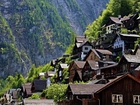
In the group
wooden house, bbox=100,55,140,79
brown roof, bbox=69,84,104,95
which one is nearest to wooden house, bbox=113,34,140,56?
wooden house, bbox=100,55,140,79

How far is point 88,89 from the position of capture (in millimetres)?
54844

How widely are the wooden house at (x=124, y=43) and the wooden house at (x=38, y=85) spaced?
22149mm

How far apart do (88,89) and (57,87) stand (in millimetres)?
18599

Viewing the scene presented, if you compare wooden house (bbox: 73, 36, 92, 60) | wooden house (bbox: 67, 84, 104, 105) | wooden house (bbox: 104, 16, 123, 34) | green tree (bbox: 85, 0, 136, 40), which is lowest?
wooden house (bbox: 67, 84, 104, 105)

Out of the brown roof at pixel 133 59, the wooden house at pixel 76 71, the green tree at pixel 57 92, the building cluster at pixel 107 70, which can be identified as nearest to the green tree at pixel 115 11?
the building cluster at pixel 107 70

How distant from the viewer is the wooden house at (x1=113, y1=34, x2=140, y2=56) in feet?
286

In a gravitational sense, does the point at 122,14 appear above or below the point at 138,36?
above

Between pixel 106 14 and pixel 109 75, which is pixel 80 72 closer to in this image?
pixel 109 75

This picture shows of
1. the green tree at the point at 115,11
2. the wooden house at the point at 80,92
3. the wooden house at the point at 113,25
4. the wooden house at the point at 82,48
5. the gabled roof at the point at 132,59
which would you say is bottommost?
the wooden house at the point at 80,92

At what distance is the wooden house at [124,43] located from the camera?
87.2m

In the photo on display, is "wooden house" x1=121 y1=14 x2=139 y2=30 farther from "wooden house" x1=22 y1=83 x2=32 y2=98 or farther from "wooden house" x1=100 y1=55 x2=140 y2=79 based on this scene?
"wooden house" x1=100 y1=55 x2=140 y2=79

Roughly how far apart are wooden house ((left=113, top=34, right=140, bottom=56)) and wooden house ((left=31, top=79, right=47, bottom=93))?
22149 mm

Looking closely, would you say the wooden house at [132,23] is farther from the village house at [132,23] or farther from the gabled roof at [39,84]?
the gabled roof at [39,84]

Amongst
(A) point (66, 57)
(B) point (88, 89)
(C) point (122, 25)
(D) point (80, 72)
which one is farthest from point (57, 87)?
(A) point (66, 57)
